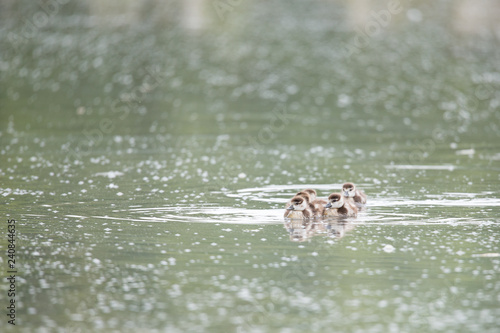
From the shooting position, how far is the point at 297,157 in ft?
61.7

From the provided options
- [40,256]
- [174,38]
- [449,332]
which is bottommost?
[449,332]

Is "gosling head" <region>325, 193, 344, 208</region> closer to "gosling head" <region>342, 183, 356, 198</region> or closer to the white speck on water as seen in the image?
"gosling head" <region>342, 183, 356, 198</region>

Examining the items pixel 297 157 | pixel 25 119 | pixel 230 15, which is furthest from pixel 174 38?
pixel 297 157

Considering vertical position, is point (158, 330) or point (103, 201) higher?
point (103, 201)

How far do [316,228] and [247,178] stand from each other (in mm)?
3924

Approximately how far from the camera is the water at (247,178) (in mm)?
9289

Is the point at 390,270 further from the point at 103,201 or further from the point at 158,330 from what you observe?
the point at 103,201

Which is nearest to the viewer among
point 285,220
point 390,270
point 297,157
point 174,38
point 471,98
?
point 390,270

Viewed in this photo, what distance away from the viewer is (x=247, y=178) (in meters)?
16.4

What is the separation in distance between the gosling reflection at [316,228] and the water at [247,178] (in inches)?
2.3

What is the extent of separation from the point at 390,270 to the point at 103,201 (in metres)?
5.44

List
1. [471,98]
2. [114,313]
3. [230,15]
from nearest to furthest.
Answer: [114,313] → [471,98] → [230,15]

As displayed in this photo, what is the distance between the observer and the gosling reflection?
39.6ft

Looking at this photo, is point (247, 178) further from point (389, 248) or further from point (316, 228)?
point (389, 248)
